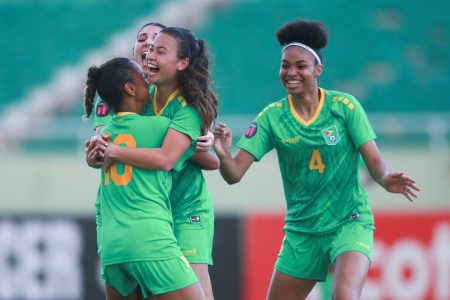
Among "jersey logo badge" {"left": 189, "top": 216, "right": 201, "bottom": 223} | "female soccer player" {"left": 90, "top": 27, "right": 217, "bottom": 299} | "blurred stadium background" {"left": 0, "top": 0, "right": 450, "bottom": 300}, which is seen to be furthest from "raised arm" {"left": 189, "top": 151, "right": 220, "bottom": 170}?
"blurred stadium background" {"left": 0, "top": 0, "right": 450, "bottom": 300}

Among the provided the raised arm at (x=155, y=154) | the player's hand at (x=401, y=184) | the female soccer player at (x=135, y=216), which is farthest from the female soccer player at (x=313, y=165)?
the female soccer player at (x=135, y=216)

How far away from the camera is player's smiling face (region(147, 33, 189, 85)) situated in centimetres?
532

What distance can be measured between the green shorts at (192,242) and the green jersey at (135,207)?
0.62 metres

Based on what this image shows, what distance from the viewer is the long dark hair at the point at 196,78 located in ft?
17.4

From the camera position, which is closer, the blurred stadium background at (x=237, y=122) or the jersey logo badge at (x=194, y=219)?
the jersey logo badge at (x=194, y=219)

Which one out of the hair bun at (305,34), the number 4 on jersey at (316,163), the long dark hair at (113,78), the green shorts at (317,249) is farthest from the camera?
the hair bun at (305,34)

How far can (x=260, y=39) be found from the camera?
1598 cm

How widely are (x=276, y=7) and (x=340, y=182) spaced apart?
10.4 meters

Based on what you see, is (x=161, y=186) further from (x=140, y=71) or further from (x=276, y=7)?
(x=276, y=7)

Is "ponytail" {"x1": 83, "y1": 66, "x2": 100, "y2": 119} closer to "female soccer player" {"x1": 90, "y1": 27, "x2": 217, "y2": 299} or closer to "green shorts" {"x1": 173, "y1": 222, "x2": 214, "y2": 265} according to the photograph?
"female soccer player" {"x1": 90, "y1": 27, "x2": 217, "y2": 299}

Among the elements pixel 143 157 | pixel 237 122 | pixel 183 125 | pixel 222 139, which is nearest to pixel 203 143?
pixel 183 125

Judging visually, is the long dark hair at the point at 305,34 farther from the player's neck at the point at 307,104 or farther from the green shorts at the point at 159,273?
the green shorts at the point at 159,273

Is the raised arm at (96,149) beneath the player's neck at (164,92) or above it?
beneath

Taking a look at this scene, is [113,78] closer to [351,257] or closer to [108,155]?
[108,155]
